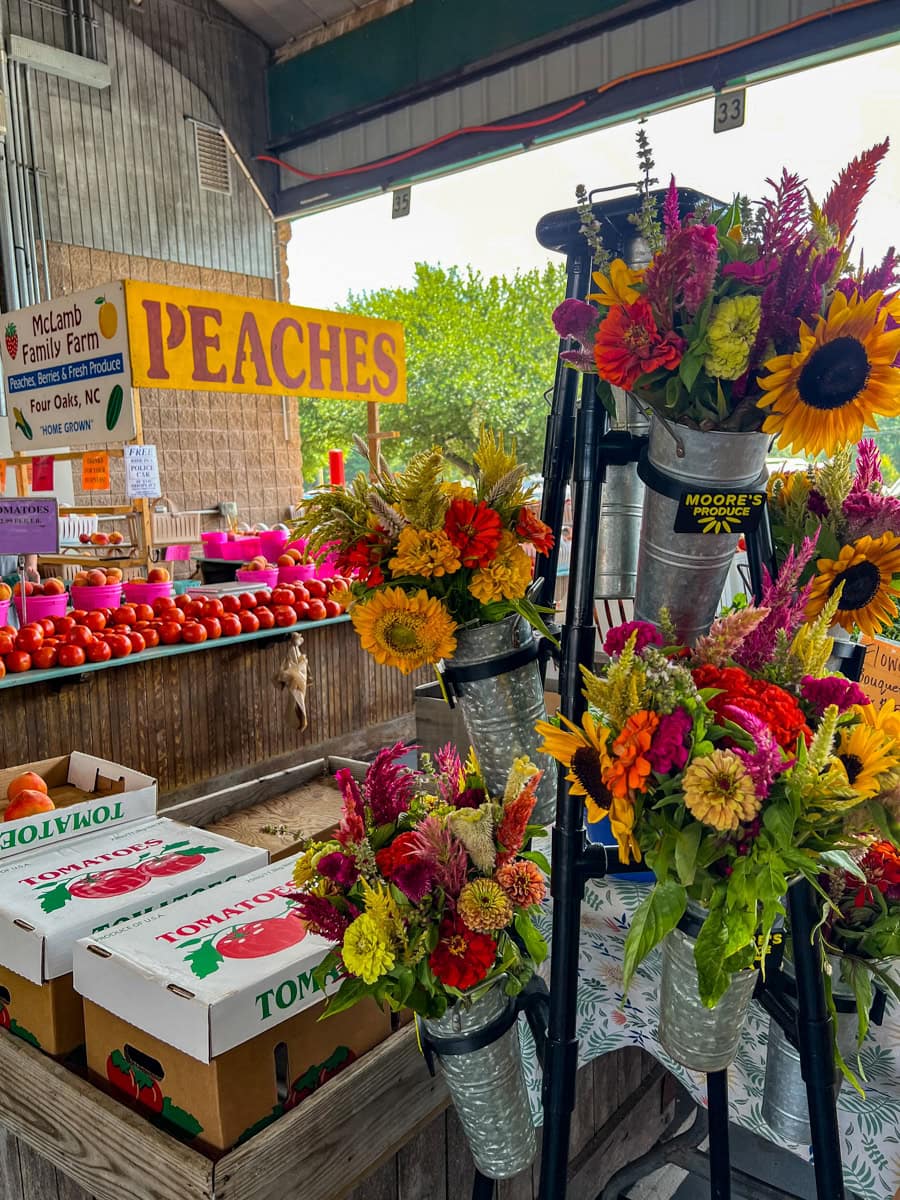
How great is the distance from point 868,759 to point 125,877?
41.3 inches

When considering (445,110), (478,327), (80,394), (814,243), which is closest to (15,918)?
(814,243)

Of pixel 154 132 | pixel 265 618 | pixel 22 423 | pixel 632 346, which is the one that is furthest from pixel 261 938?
pixel 154 132

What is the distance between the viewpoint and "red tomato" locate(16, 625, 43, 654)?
10.3 feet

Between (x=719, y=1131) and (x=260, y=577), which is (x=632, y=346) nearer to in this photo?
(x=719, y=1131)

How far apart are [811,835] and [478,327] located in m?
20.1

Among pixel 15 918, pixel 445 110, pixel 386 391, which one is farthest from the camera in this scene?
pixel 445 110

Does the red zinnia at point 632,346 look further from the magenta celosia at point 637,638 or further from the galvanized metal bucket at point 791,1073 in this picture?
the galvanized metal bucket at point 791,1073

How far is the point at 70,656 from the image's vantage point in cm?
312

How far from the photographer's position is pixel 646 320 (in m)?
0.85

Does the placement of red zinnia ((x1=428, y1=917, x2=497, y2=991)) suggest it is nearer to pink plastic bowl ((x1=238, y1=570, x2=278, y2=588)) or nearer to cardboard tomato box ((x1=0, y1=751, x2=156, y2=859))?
cardboard tomato box ((x1=0, y1=751, x2=156, y2=859))

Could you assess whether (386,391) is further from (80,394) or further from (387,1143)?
(387,1143)

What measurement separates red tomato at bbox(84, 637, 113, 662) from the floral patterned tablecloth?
2.42m

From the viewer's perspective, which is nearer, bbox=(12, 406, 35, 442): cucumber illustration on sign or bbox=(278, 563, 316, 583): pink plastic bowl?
bbox=(12, 406, 35, 442): cucumber illustration on sign

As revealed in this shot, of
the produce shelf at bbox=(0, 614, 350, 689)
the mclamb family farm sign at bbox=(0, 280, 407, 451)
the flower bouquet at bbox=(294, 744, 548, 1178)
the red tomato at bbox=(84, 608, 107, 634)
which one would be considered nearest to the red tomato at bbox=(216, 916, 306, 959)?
the flower bouquet at bbox=(294, 744, 548, 1178)
